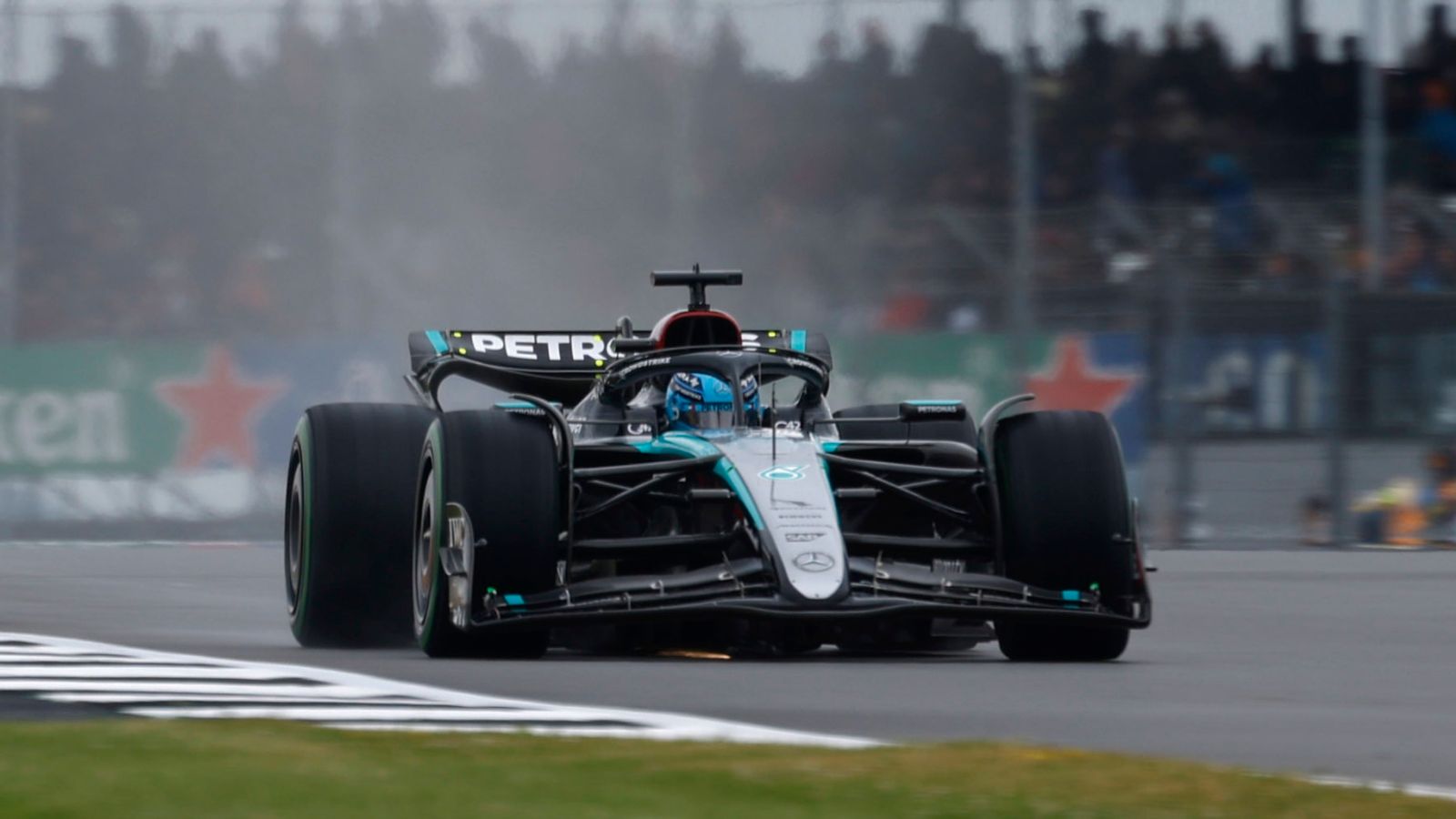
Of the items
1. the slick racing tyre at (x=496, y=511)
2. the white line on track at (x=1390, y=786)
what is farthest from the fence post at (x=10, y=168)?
the white line on track at (x=1390, y=786)

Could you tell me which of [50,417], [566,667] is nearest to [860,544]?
[566,667]

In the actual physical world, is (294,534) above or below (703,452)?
below

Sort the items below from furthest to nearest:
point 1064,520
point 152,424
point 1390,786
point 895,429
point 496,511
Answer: point 152,424 < point 895,429 < point 1064,520 < point 496,511 < point 1390,786

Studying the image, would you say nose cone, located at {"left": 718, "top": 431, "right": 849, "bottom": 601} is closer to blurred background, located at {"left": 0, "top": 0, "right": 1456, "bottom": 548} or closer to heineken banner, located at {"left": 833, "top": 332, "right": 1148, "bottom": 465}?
blurred background, located at {"left": 0, "top": 0, "right": 1456, "bottom": 548}

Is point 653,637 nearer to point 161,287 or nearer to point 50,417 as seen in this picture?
point 50,417

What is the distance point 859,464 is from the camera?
10.3 meters

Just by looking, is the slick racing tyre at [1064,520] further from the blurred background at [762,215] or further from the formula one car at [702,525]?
the blurred background at [762,215]

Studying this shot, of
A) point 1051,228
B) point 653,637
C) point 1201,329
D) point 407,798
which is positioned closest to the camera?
point 407,798

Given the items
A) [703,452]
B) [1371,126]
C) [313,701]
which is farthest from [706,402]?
[1371,126]

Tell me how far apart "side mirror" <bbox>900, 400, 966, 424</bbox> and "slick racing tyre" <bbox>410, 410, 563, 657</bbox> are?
155 centimetres

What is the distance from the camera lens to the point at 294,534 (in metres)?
11.5

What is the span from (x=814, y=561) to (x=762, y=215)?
44.4ft

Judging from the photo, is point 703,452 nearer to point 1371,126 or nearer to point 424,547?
point 424,547

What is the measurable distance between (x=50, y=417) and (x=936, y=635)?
11423 millimetres
